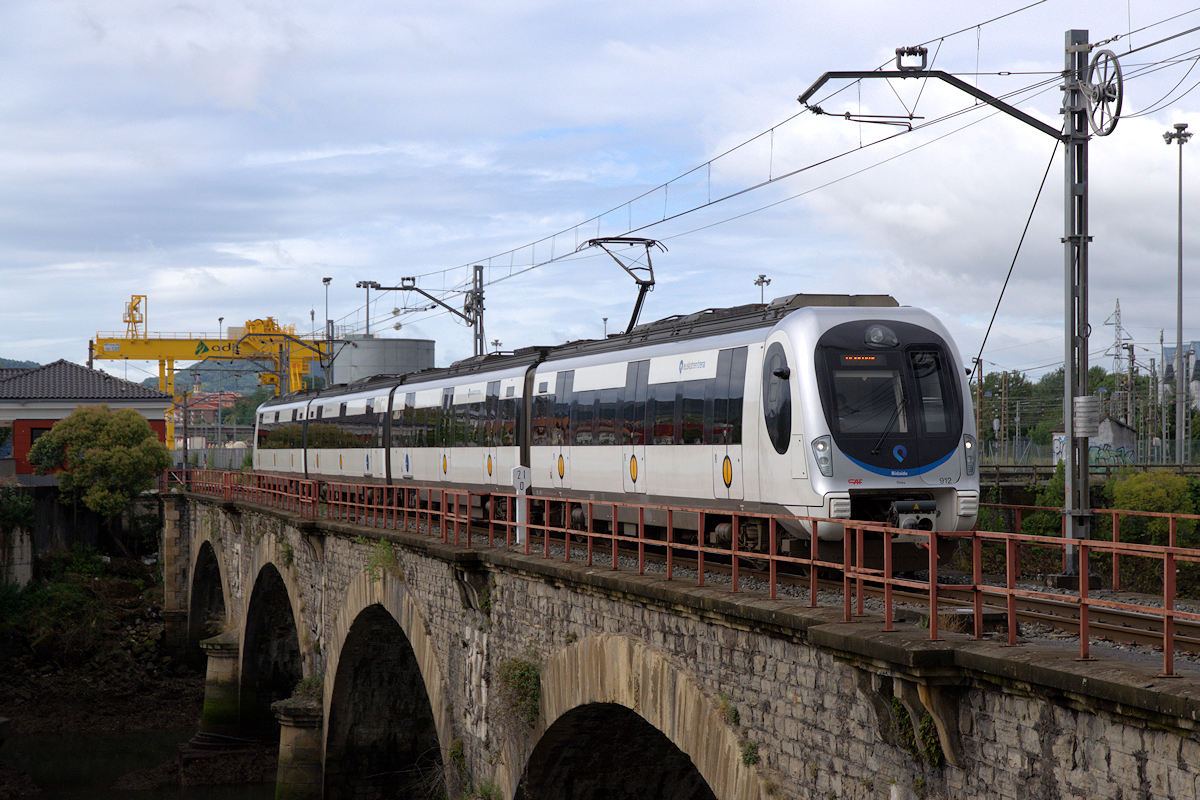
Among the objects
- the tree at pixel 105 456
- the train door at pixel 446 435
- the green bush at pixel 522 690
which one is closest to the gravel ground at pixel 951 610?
the green bush at pixel 522 690

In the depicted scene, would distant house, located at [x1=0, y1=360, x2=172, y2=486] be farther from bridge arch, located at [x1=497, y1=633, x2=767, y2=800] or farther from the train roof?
bridge arch, located at [x1=497, y1=633, x2=767, y2=800]

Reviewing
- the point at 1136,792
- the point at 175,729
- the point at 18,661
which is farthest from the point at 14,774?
the point at 1136,792

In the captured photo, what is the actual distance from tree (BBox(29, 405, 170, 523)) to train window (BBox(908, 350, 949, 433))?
4309cm

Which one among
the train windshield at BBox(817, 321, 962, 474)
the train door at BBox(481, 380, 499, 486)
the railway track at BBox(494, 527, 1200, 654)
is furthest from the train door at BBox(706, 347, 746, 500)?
the train door at BBox(481, 380, 499, 486)

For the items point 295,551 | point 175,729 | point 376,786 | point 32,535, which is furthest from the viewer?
point 32,535

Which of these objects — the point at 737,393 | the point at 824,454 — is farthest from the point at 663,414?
the point at 824,454

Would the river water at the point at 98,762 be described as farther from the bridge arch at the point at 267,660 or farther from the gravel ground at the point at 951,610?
the gravel ground at the point at 951,610

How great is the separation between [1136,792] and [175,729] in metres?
36.7

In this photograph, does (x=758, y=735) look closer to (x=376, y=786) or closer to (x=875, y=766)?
(x=875, y=766)

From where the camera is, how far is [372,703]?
24.7 m

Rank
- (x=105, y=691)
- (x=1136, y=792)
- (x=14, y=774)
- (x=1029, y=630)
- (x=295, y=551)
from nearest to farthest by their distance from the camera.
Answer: (x=1136, y=792), (x=1029, y=630), (x=295, y=551), (x=14, y=774), (x=105, y=691)

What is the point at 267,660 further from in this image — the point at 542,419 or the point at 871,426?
the point at 871,426

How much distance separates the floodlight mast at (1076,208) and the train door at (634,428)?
446 centimetres

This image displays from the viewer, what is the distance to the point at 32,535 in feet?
155
